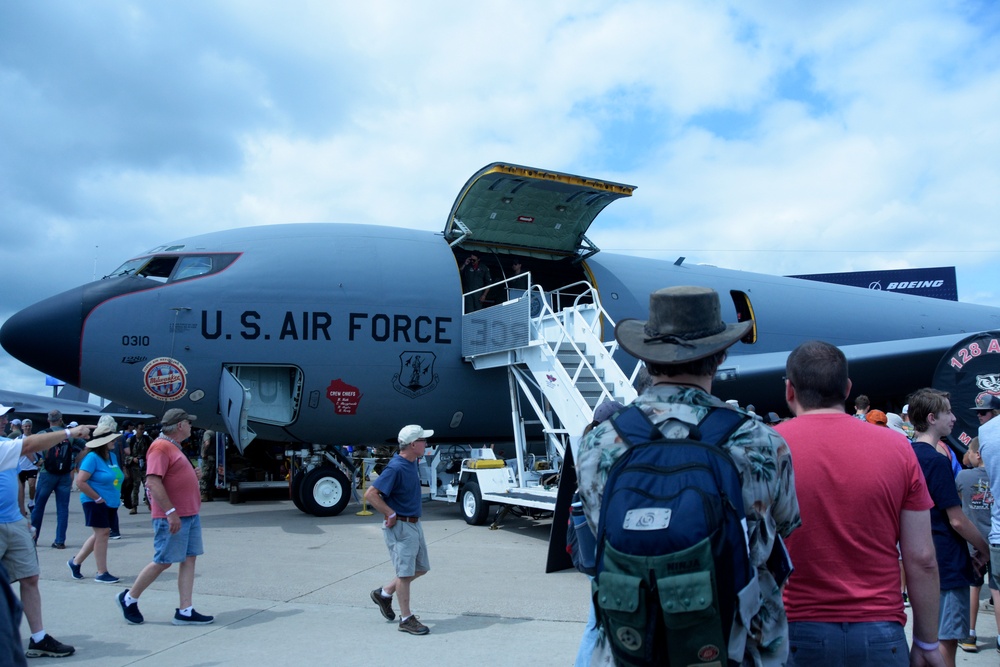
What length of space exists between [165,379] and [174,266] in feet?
5.61

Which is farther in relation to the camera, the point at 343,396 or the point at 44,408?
the point at 44,408

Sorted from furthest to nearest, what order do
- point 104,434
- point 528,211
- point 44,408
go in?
point 44,408, point 528,211, point 104,434

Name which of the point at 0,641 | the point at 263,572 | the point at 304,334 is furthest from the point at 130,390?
the point at 0,641

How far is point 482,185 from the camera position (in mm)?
11586

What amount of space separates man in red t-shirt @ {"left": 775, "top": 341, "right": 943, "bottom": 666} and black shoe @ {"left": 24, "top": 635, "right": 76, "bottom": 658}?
4.88m

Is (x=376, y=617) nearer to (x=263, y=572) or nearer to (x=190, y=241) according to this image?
(x=263, y=572)

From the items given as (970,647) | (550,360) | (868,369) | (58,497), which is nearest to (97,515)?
(58,497)

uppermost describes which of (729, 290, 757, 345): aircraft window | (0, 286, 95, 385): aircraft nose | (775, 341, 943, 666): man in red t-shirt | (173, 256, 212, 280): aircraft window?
(173, 256, 212, 280): aircraft window

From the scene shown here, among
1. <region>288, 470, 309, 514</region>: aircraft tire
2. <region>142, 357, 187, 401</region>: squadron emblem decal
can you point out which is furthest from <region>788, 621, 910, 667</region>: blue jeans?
<region>288, 470, 309, 514</region>: aircraft tire

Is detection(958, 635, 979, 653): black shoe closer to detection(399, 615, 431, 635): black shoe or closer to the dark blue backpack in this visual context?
detection(399, 615, 431, 635): black shoe

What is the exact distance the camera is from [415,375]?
1153cm

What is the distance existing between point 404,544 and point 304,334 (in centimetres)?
585

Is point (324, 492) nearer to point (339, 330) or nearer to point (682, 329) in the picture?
point (339, 330)

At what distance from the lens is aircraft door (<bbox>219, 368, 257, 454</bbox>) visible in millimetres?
10242
